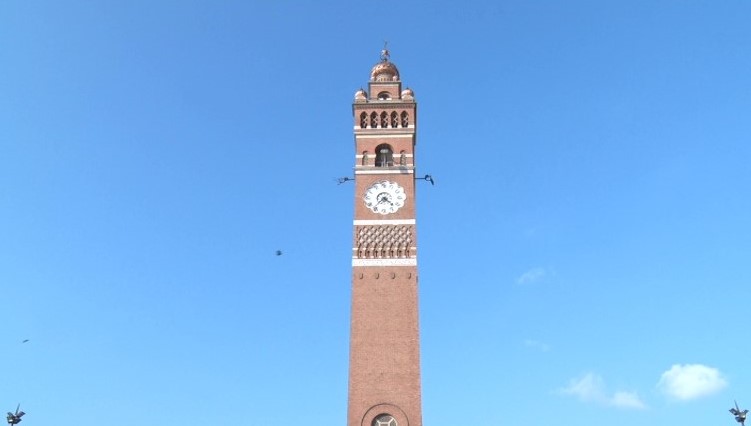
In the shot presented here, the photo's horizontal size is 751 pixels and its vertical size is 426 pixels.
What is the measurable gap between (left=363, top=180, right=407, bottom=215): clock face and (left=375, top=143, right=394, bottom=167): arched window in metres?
1.55

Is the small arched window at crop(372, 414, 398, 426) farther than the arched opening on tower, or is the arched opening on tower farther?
the arched opening on tower

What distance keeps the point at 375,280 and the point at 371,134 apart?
7.96 m

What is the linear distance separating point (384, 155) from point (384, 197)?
Answer: 289 centimetres

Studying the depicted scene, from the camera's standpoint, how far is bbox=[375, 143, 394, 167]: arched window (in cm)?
3667

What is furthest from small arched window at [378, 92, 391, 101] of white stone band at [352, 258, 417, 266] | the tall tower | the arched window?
white stone band at [352, 258, 417, 266]

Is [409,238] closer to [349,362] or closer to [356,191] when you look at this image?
[356,191]

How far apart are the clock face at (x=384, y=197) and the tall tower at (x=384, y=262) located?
47 mm

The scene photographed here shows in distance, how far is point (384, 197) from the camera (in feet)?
115

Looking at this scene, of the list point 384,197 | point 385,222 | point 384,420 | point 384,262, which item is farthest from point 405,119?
point 384,420

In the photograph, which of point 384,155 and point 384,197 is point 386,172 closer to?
point 384,197

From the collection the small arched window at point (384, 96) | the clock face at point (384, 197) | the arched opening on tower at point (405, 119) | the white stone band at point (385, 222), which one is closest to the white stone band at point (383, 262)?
the white stone band at point (385, 222)

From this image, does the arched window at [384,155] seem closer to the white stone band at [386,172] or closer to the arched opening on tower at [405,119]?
the white stone band at [386,172]

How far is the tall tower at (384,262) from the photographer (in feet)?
99.2

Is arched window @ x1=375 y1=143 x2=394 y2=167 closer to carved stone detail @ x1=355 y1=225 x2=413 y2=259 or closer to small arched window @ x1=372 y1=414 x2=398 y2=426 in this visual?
carved stone detail @ x1=355 y1=225 x2=413 y2=259
